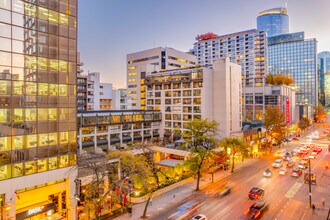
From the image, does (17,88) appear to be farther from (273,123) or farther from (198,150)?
(273,123)

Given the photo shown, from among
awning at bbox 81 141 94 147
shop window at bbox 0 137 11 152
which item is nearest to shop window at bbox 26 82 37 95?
shop window at bbox 0 137 11 152

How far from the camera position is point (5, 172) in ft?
97.6

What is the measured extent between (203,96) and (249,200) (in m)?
40.9

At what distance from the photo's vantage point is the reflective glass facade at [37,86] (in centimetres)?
3055

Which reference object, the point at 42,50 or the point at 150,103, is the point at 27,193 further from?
the point at 150,103

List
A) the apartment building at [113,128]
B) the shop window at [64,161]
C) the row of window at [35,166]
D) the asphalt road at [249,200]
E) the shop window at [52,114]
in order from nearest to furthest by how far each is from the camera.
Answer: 1. the row of window at [35,166]
2. the asphalt road at [249,200]
3. the shop window at [52,114]
4. the shop window at [64,161]
5. the apartment building at [113,128]

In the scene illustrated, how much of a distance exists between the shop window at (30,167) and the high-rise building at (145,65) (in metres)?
80.5

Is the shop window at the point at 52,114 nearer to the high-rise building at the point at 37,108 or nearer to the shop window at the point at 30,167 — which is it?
the high-rise building at the point at 37,108

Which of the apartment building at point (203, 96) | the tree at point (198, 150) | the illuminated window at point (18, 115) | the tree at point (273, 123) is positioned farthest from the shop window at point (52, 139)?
the tree at point (273, 123)

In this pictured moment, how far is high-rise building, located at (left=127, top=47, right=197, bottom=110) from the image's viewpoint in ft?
384

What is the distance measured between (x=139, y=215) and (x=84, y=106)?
6951 cm

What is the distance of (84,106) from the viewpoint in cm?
9556

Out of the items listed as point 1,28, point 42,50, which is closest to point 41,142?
point 42,50

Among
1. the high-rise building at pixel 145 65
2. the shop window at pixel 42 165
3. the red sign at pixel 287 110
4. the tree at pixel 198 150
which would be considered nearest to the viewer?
the shop window at pixel 42 165
